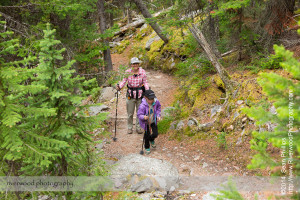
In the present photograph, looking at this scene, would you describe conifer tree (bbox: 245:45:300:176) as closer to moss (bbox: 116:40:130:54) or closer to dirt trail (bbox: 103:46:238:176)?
dirt trail (bbox: 103:46:238:176)

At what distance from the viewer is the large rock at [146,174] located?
5262mm

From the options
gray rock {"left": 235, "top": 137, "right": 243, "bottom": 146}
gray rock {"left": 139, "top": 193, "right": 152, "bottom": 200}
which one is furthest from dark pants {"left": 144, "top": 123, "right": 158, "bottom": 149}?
gray rock {"left": 235, "top": 137, "right": 243, "bottom": 146}

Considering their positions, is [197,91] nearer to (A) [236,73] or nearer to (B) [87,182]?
(A) [236,73]

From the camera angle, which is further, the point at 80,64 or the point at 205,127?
the point at 80,64

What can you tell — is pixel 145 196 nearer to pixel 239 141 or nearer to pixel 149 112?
pixel 149 112

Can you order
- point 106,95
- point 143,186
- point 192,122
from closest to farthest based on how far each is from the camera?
point 143,186 → point 192,122 → point 106,95

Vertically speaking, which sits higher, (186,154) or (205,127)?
(205,127)

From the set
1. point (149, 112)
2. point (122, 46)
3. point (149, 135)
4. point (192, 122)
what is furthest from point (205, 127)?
point (122, 46)

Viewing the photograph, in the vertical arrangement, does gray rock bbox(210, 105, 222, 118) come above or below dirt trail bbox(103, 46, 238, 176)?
above

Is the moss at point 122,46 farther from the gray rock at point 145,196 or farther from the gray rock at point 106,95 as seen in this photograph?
the gray rock at point 145,196

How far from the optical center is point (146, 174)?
5688 millimetres

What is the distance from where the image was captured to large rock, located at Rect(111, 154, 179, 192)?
17.3 feet

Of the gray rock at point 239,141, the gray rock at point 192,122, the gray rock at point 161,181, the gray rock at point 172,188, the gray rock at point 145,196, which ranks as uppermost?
the gray rock at point 192,122

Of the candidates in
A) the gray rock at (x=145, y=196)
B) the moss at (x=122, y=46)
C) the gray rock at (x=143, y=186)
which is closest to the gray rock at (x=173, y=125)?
the gray rock at (x=143, y=186)
